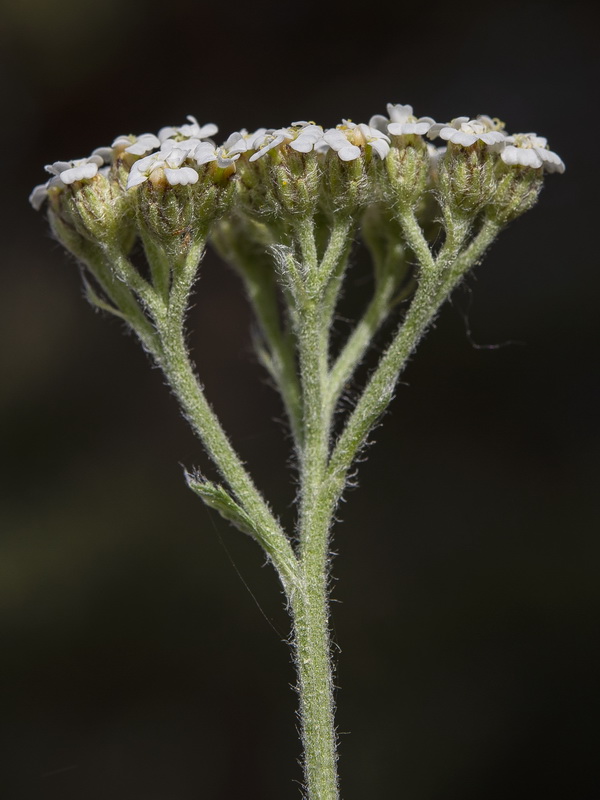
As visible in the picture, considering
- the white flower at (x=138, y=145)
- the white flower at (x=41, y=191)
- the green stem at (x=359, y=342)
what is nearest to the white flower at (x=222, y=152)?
the white flower at (x=138, y=145)

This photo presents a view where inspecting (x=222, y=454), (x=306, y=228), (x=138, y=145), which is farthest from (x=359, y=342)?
(x=138, y=145)

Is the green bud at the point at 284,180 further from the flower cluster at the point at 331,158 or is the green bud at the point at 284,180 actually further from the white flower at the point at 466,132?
the white flower at the point at 466,132

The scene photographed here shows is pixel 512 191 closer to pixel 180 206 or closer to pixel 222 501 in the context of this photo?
pixel 180 206

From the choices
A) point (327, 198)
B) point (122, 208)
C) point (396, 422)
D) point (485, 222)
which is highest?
point (122, 208)

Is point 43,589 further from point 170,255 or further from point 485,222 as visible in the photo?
point 485,222

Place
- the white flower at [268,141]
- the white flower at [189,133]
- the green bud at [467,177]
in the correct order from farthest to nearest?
1. the white flower at [189,133]
2. the green bud at [467,177]
3. the white flower at [268,141]

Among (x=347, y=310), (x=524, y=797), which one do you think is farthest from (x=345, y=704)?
(x=347, y=310)
